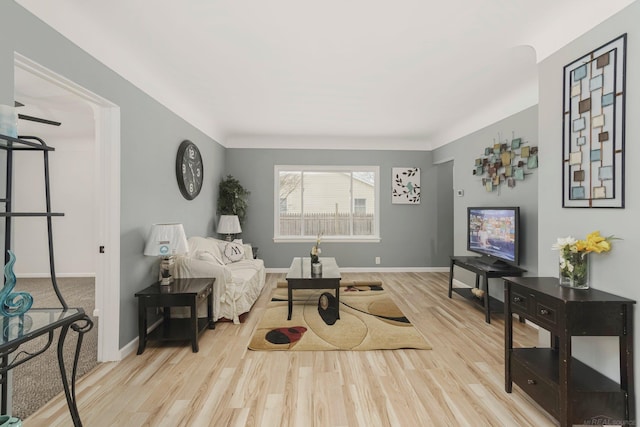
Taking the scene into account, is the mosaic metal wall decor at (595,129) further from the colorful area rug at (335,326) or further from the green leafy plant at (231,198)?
the green leafy plant at (231,198)

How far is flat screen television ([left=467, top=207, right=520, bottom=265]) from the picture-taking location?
138 inches

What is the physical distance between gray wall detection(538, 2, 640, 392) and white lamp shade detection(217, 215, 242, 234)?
4.24 m

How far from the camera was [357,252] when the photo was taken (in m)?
6.09

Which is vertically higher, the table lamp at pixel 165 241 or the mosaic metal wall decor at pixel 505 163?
the mosaic metal wall decor at pixel 505 163

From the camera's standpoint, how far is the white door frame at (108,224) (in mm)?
2543

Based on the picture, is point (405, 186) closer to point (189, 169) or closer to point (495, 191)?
point (495, 191)

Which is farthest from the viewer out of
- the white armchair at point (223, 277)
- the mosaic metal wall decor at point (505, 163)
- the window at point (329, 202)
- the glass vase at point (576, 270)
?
the window at point (329, 202)

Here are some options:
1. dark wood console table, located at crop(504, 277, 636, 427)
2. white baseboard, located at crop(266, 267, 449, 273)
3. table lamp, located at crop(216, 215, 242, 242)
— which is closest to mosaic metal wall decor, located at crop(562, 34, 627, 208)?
dark wood console table, located at crop(504, 277, 636, 427)

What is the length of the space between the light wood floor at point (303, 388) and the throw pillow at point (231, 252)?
59.4 inches

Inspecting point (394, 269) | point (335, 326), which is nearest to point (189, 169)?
point (335, 326)

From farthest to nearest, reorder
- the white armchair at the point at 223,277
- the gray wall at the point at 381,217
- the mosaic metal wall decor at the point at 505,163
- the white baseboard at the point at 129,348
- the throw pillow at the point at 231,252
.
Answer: the gray wall at the point at 381,217 → the throw pillow at the point at 231,252 → the mosaic metal wall decor at the point at 505,163 → the white armchair at the point at 223,277 → the white baseboard at the point at 129,348

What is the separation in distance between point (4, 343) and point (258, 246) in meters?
4.78

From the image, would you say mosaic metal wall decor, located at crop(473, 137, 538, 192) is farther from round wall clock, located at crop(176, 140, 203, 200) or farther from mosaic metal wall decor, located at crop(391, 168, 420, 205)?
round wall clock, located at crop(176, 140, 203, 200)

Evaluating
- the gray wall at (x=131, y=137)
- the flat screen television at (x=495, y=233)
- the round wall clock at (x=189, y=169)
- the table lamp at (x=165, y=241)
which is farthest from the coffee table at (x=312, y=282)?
the flat screen television at (x=495, y=233)
